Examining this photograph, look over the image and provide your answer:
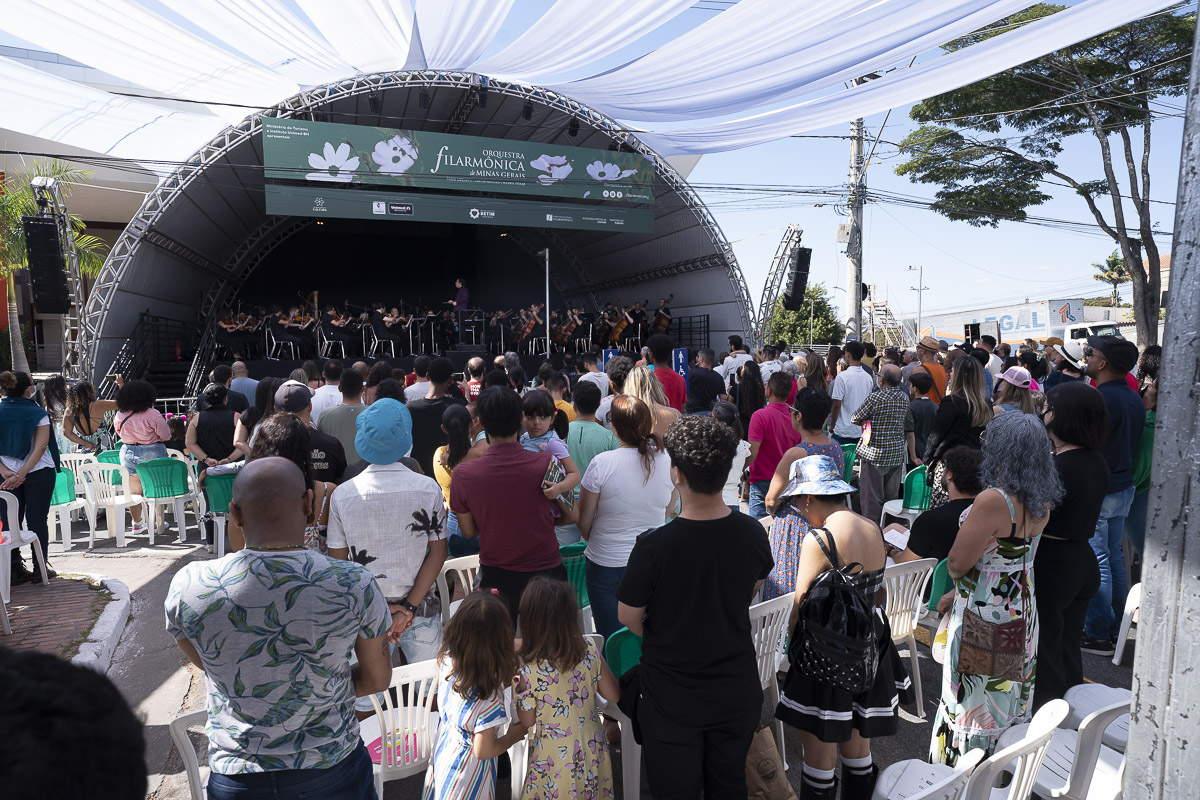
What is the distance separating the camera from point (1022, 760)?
1731 millimetres

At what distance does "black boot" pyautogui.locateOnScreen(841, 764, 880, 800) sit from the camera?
2.22 metres

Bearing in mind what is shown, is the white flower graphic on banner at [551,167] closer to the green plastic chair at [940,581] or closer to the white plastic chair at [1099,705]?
the green plastic chair at [940,581]

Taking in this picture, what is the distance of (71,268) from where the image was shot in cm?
1094

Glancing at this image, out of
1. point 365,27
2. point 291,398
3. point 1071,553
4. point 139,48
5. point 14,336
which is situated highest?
point 365,27

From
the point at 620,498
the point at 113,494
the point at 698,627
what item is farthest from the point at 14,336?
the point at 698,627

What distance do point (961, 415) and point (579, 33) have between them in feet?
21.6

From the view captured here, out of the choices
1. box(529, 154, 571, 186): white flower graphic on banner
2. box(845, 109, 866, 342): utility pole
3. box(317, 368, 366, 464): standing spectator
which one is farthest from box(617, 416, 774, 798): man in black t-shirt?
box(529, 154, 571, 186): white flower graphic on banner

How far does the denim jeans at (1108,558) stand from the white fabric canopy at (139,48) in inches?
383

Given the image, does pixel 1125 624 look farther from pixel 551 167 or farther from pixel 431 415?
pixel 551 167

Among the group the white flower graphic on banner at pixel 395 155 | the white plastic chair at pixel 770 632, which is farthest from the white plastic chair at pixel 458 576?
the white flower graphic on banner at pixel 395 155

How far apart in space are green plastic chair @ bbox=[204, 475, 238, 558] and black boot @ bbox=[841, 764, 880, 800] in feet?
14.5

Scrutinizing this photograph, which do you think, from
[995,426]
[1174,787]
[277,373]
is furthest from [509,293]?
[1174,787]

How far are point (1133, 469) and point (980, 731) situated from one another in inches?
96.9

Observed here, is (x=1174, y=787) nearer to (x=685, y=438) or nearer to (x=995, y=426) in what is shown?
(x=685, y=438)
